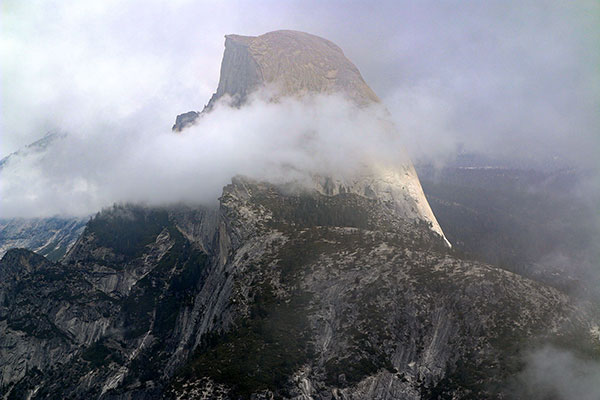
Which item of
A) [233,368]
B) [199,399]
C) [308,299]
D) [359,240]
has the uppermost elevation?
[359,240]

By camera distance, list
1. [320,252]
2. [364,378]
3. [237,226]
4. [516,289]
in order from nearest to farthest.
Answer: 1. [364,378]
2. [516,289]
3. [320,252]
4. [237,226]

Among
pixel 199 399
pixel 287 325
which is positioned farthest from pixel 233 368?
pixel 287 325

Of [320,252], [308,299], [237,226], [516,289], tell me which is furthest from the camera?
[237,226]

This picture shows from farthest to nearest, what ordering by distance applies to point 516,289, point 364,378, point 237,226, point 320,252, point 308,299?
point 237,226 → point 320,252 → point 308,299 → point 516,289 → point 364,378

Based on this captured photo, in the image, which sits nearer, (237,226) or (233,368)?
(233,368)

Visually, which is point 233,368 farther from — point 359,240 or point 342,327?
point 359,240

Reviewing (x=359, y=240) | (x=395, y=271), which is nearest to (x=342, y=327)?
(x=395, y=271)

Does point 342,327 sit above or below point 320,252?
below

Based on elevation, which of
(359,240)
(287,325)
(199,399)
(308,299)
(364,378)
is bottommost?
(199,399)

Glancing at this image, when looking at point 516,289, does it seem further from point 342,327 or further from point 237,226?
point 237,226
